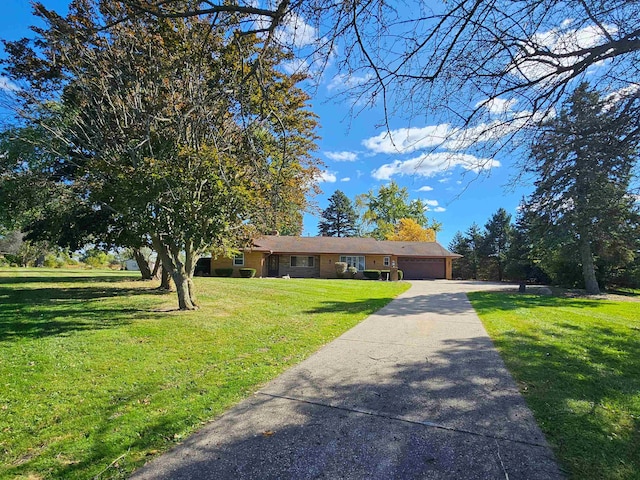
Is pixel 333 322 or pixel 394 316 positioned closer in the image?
pixel 333 322

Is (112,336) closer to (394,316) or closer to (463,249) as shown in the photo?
(394,316)

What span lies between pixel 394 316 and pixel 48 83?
10.7 meters

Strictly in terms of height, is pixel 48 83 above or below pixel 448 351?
above

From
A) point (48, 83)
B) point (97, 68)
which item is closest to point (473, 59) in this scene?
point (97, 68)

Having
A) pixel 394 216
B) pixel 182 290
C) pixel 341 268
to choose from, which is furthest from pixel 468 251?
pixel 182 290

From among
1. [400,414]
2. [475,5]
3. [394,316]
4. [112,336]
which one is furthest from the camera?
[394,316]

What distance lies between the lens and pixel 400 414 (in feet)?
11.4

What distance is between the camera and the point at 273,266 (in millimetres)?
30078

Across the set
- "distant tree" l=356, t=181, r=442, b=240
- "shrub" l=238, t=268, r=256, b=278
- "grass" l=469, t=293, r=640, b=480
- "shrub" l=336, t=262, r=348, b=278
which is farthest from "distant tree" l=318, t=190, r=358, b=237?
"grass" l=469, t=293, r=640, b=480

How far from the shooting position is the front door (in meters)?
29.9

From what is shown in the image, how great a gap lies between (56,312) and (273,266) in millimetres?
21605

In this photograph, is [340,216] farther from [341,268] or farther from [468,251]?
[341,268]

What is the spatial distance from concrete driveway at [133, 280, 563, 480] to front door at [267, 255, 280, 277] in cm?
2486

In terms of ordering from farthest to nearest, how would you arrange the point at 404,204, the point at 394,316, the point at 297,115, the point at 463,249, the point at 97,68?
the point at 404,204
the point at 463,249
the point at 297,115
the point at 394,316
the point at 97,68
